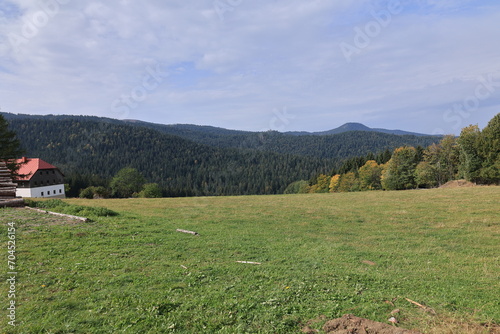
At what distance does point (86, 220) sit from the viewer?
18.9 m

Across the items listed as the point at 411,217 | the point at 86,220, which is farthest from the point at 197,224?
the point at 411,217

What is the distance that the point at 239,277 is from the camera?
33.0 feet

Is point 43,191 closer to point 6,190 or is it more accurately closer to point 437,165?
point 6,190

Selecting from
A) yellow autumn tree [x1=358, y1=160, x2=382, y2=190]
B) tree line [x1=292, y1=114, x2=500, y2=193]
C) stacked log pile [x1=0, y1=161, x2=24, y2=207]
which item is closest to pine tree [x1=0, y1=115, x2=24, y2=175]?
stacked log pile [x1=0, y1=161, x2=24, y2=207]

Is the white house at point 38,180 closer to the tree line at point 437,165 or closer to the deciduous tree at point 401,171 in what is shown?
the tree line at point 437,165

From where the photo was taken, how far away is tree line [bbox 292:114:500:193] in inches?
2244

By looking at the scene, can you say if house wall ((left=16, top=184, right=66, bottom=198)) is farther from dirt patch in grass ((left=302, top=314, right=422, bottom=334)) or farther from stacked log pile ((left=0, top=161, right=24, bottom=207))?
dirt patch in grass ((left=302, top=314, right=422, bottom=334))

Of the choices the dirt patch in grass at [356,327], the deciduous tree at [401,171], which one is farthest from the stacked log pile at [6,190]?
the deciduous tree at [401,171]

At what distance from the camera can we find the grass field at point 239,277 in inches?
269

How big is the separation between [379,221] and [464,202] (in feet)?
52.0

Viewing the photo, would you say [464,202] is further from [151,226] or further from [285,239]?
[151,226]

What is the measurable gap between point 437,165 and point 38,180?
111150 millimetres

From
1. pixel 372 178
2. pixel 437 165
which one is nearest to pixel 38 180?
pixel 372 178

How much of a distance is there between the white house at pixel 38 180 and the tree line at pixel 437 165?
3843 inches
